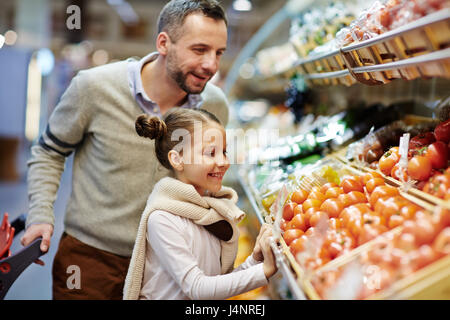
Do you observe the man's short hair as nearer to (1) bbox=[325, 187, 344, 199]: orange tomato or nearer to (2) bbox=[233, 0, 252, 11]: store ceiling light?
(1) bbox=[325, 187, 344, 199]: orange tomato

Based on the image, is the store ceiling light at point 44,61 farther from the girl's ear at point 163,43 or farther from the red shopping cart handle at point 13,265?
the red shopping cart handle at point 13,265

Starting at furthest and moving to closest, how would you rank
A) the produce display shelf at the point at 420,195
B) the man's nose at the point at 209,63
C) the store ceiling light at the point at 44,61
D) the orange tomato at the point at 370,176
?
the store ceiling light at the point at 44,61 → the man's nose at the point at 209,63 → the orange tomato at the point at 370,176 → the produce display shelf at the point at 420,195

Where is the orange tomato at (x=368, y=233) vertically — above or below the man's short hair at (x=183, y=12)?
below

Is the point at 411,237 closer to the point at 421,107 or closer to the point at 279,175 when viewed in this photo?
the point at 279,175

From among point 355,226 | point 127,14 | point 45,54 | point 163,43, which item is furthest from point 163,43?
point 127,14

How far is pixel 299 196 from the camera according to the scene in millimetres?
1778

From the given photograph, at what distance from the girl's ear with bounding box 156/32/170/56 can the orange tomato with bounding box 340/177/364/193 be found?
942mm

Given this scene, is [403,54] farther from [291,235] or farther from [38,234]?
[38,234]

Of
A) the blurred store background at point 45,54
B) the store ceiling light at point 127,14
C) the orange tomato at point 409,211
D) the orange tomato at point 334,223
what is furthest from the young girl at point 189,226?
the store ceiling light at point 127,14

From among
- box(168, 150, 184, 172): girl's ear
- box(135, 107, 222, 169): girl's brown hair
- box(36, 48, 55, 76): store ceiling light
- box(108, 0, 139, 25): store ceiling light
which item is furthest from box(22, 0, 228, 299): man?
box(108, 0, 139, 25): store ceiling light

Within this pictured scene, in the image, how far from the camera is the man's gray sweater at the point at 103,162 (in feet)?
6.46

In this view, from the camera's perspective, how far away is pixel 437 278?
0.96 metres

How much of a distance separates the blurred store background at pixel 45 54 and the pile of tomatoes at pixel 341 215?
2.13 m

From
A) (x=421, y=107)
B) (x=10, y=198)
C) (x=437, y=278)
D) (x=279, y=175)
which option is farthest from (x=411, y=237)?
(x=10, y=198)
